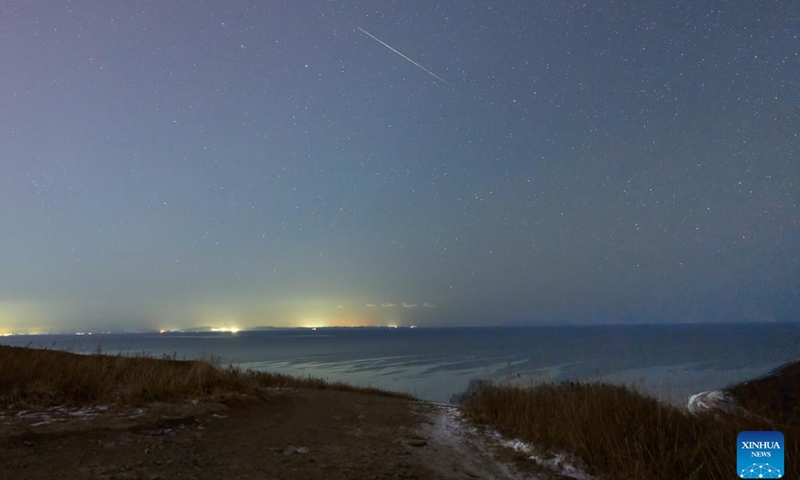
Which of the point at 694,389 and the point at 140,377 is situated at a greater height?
the point at 140,377

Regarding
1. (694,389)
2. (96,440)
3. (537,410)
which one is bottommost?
(694,389)

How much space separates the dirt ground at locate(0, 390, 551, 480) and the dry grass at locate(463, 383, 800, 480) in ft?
3.38

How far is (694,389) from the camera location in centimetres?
3189

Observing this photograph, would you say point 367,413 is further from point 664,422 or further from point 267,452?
point 664,422

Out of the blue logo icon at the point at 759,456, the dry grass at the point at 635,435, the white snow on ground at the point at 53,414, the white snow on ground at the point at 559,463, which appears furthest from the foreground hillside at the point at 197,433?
the blue logo icon at the point at 759,456

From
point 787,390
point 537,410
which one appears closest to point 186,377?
point 537,410

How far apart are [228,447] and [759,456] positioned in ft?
23.4

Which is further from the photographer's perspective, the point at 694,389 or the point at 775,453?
the point at 694,389

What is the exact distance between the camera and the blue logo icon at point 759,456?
18.3 feet

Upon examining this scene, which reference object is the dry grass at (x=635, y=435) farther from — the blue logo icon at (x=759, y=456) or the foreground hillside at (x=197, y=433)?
the foreground hillside at (x=197, y=433)

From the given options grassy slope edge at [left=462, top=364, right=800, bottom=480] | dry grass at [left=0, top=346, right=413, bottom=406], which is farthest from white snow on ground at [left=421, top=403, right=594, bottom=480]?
dry grass at [left=0, top=346, right=413, bottom=406]

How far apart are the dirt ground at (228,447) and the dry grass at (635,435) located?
103 cm

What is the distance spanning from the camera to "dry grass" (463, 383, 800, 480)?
6195 mm

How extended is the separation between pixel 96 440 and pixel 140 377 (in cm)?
436
